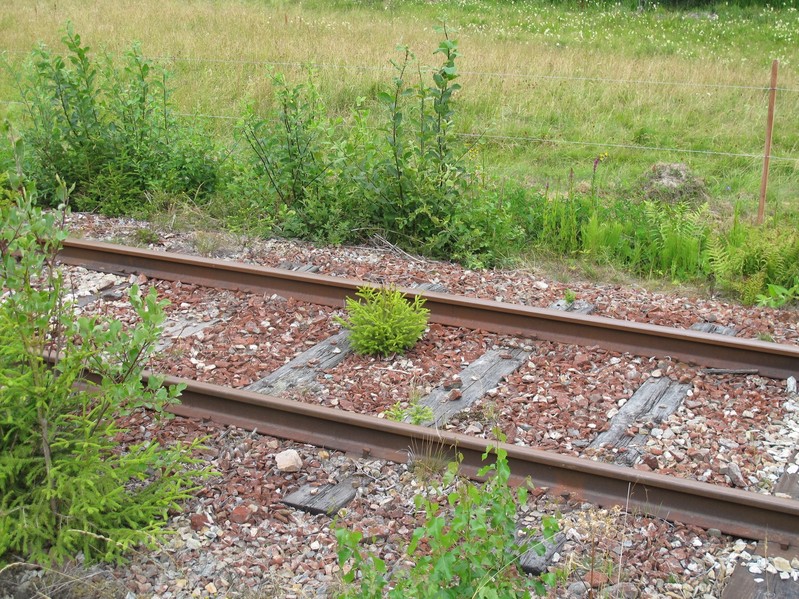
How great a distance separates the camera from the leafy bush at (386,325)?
6031 millimetres

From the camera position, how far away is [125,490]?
4496 mm

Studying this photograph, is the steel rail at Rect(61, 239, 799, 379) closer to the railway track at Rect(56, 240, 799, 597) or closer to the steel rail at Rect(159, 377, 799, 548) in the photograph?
the railway track at Rect(56, 240, 799, 597)

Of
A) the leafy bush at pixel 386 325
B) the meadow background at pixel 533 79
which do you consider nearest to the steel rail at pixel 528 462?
the leafy bush at pixel 386 325

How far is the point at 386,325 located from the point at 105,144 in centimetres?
479

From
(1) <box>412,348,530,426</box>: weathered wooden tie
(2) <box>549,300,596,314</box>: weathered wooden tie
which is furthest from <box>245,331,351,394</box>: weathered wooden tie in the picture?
(2) <box>549,300,596,314</box>: weathered wooden tie

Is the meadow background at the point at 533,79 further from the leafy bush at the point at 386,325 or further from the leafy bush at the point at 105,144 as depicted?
the leafy bush at the point at 386,325

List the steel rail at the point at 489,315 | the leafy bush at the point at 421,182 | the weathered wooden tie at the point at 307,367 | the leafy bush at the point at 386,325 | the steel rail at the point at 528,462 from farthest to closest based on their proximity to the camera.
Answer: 1. the leafy bush at the point at 421,182
2. the leafy bush at the point at 386,325
3. the steel rail at the point at 489,315
4. the weathered wooden tie at the point at 307,367
5. the steel rail at the point at 528,462

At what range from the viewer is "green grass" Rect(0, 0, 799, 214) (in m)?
11.4

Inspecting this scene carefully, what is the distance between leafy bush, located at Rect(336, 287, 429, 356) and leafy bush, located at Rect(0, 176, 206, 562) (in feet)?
6.18

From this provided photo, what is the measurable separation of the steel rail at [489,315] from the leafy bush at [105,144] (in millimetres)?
1541

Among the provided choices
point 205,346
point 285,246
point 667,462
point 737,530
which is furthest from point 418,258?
point 737,530

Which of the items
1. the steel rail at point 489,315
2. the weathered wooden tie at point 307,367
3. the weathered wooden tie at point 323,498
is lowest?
the weathered wooden tie at point 323,498

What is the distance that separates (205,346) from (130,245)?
2.33m

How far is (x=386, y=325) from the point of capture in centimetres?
602
